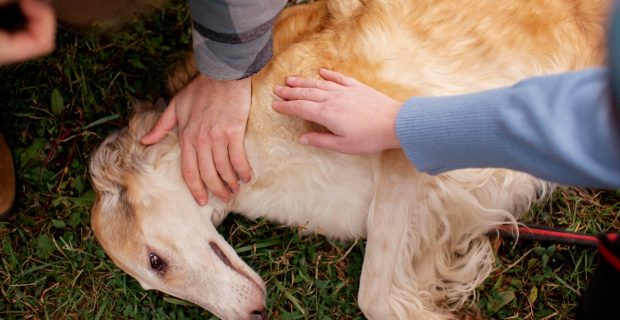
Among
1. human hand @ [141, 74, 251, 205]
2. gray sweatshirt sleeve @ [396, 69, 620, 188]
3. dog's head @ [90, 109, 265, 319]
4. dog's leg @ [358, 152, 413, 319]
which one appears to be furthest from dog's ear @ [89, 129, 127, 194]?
gray sweatshirt sleeve @ [396, 69, 620, 188]

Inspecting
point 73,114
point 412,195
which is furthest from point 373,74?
point 73,114

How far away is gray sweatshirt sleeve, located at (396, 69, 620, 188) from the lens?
5.21 ft

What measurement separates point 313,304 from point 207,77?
1.33 meters

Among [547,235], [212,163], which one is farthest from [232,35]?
[547,235]

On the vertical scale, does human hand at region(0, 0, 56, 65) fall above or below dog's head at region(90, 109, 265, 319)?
above

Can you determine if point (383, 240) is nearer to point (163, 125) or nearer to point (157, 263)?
point (157, 263)

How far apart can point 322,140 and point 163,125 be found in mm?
830

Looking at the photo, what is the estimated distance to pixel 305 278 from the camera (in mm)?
3172

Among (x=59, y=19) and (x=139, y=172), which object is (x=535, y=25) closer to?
(x=139, y=172)

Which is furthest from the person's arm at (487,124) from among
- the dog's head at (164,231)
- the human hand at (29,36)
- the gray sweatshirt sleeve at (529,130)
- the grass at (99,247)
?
the human hand at (29,36)

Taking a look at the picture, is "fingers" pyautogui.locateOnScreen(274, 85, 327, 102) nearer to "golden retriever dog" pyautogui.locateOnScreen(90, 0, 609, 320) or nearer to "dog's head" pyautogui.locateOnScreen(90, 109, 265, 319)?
"golden retriever dog" pyautogui.locateOnScreen(90, 0, 609, 320)

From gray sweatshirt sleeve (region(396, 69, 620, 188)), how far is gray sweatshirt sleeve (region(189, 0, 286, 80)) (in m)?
0.68

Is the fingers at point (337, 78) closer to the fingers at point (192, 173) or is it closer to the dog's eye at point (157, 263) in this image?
the fingers at point (192, 173)

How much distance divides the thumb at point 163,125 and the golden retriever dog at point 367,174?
56 millimetres
